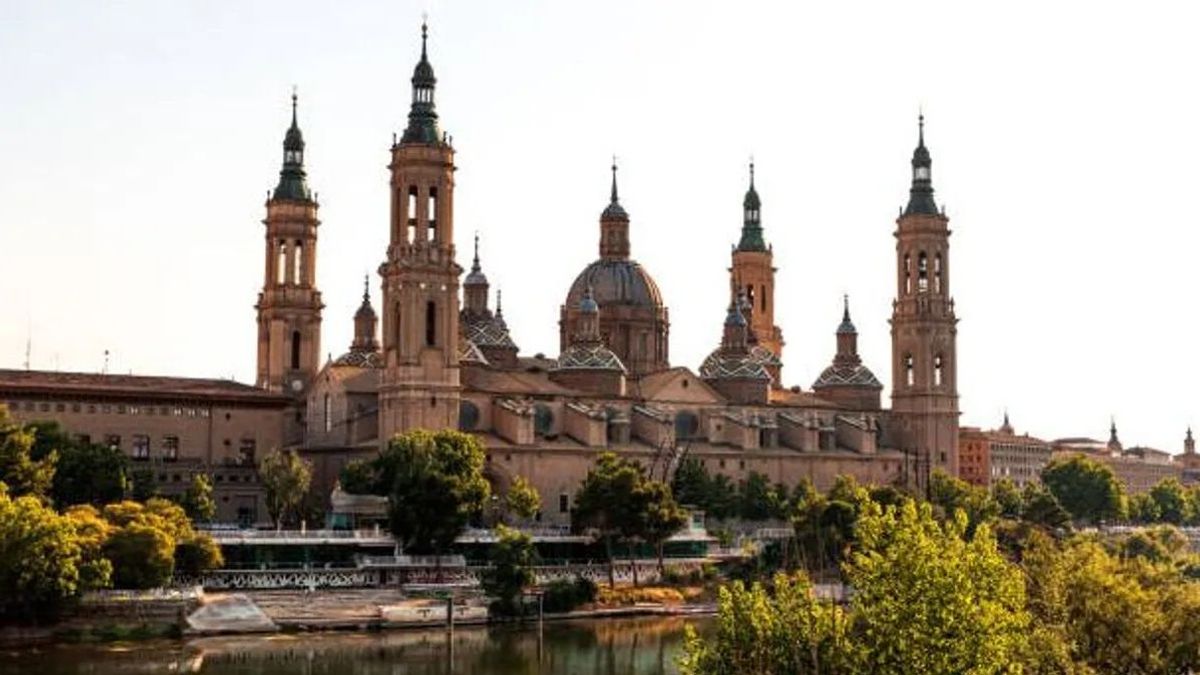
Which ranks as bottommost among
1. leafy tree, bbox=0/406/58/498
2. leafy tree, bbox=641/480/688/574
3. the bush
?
the bush

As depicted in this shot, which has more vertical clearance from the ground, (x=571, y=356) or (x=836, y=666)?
(x=571, y=356)

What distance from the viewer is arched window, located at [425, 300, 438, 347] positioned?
303ft

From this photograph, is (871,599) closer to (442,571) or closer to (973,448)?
(442,571)

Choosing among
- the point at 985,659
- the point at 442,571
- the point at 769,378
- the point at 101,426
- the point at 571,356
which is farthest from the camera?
the point at 769,378

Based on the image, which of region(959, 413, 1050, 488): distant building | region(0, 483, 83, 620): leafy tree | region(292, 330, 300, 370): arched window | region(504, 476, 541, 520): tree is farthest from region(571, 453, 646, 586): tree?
region(959, 413, 1050, 488): distant building

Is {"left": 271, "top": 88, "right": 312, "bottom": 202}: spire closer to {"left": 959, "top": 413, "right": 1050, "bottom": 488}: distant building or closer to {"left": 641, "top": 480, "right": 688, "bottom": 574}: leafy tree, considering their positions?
{"left": 641, "top": 480, "right": 688, "bottom": 574}: leafy tree

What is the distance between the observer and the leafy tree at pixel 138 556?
65375 mm

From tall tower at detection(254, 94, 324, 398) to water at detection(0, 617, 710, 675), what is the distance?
38.7m

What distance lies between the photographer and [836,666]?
103 feet

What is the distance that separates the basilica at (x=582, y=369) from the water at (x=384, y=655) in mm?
25520

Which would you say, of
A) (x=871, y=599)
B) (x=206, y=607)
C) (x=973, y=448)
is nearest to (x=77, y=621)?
(x=206, y=607)

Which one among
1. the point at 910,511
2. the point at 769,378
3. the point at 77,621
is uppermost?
the point at 769,378

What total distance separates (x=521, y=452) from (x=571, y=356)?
12.7 metres

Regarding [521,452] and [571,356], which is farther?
[571,356]
